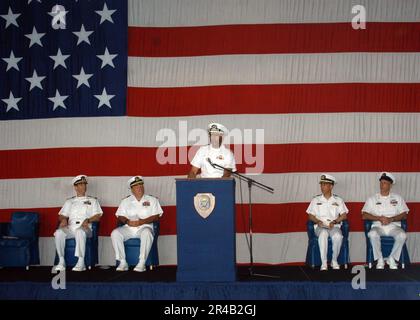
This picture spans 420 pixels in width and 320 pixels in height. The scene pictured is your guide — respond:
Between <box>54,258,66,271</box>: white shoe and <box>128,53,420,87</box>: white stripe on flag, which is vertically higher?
<box>128,53,420,87</box>: white stripe on flag

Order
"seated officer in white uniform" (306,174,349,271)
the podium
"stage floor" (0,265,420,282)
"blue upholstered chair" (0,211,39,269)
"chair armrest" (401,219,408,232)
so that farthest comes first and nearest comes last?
"blue upholstered chair" (0,211,39,269)
"chair armrest" (401,219,408,232)
"seated officer in white uniform" (306,174,349,271)
"stage floor" (0,265,420,282)
the podium

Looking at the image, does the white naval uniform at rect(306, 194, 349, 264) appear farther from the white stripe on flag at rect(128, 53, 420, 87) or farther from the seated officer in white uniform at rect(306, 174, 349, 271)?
the white stripe on flag at rect(128, 53, 420, 87)

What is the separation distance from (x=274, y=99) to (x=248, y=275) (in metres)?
2.31

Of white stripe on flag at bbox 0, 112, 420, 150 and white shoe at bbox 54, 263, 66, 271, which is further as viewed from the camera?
white stripe on flag at bbox 0, 112, 420, 150

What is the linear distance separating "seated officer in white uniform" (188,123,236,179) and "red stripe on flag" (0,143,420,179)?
69cm

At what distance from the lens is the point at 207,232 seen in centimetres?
488

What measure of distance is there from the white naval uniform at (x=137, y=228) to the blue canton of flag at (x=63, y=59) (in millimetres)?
1223

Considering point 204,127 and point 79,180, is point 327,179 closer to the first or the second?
point 204,127

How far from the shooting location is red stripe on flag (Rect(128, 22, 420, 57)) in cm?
653

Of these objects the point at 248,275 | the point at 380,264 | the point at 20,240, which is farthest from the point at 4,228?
the point at 380,264

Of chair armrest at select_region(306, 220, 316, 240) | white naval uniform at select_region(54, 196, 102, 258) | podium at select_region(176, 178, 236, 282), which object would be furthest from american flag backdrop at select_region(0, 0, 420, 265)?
podium at select_region(176, 178, 236, 282)

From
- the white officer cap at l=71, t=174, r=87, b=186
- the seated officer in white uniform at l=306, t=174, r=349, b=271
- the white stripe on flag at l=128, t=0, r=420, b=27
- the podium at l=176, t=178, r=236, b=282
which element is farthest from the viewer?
the white stripe on flag at l=128, t=0, r=420, b=27

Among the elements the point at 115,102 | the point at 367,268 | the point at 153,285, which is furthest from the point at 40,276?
the point at 367,268

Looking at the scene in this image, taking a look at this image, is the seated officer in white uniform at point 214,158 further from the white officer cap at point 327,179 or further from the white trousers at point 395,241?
the white trousers at point 395,241
